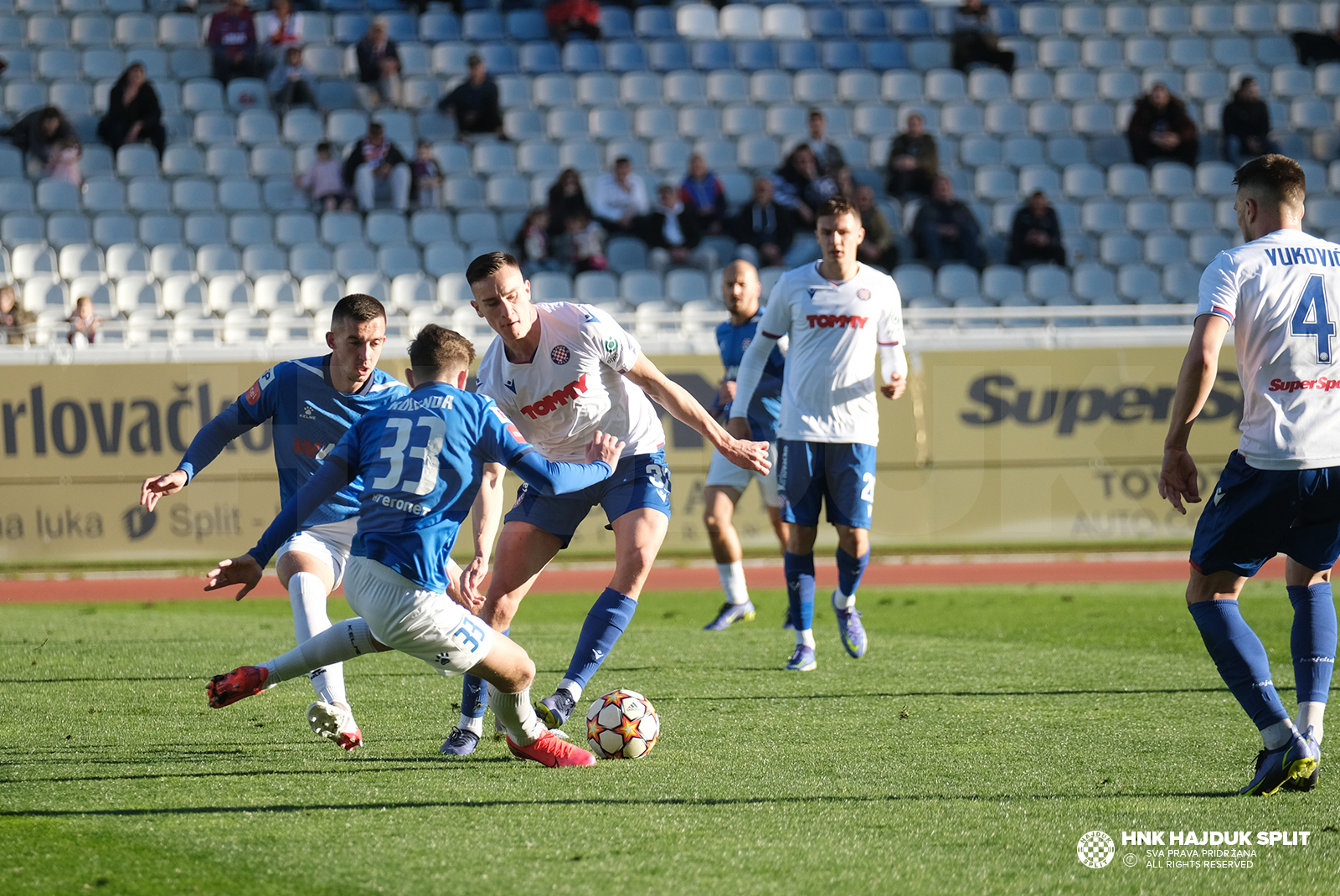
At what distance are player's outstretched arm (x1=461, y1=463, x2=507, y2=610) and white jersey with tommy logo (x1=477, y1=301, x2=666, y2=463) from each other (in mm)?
420

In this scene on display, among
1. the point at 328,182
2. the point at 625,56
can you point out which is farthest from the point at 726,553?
the point at 625,56

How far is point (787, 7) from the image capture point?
22391mm

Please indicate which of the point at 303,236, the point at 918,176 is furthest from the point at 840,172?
the point at 303,236

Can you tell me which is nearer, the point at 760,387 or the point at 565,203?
the point at 760,387

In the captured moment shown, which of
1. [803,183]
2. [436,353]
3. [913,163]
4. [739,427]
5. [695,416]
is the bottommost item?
[739,427]

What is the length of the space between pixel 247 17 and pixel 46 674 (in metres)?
14.4

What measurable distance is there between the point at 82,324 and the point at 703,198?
303 inches

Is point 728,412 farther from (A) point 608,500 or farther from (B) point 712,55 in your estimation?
(B) point 712,55

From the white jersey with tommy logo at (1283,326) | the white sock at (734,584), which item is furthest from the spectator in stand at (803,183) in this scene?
the white jersey with tommy logo at (1283,326)

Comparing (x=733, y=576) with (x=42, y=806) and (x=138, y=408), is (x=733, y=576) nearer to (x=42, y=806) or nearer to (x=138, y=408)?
(x=42, y=806)

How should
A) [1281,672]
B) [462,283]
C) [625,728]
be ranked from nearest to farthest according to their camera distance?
1. [625,728]
2. [1281,672]
3. [462,283]

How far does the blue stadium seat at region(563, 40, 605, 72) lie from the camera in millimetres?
20797

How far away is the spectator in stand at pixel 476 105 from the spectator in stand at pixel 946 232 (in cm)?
636

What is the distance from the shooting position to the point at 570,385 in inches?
219
